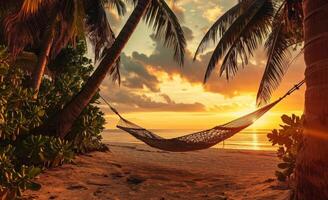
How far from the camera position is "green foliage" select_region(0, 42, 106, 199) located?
12.7 feet

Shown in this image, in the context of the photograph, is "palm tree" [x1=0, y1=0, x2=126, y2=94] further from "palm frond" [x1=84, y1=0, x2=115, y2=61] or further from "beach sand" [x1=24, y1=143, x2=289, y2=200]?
"beach sand" [x1=24, y1=143, x2=289, y2=200]

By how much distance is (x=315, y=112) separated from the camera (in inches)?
88.1

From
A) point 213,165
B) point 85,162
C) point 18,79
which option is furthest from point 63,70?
point 213,165

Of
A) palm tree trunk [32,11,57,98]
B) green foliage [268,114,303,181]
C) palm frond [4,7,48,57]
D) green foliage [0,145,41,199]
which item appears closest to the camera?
green foliage [0,145,41,199]

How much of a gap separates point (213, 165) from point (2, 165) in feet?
15.4

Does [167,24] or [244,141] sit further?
[244,141]

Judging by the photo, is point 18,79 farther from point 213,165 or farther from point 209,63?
point 213,165

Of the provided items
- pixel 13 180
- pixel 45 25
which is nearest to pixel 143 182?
pixel 13 180

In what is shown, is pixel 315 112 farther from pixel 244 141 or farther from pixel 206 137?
pixel 244 141

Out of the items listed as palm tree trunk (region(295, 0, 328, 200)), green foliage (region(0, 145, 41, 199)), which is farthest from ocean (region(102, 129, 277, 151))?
palm tree trunk (region(295, 0, 328, 200))

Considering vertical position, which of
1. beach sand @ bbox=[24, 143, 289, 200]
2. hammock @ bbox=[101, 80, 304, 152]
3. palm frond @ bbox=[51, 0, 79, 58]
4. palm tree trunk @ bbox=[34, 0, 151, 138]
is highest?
palm frond @ bbox=[51, 0, 79, 58]

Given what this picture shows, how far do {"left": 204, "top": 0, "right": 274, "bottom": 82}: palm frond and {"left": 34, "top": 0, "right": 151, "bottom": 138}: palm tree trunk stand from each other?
160 centimetres

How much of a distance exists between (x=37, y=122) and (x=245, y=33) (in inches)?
152

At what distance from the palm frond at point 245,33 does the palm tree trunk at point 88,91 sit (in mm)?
1602
